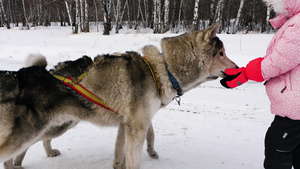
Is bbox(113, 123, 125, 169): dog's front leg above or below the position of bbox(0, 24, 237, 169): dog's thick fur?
below

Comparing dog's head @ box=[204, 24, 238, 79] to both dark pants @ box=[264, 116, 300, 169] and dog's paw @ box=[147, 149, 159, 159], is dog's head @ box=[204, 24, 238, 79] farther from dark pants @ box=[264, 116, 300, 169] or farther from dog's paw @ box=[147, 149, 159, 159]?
dog's paw @ box=[147, 149, 159, 159]

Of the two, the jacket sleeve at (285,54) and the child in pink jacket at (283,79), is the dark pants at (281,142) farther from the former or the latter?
the jacket sleeve at (285,54)

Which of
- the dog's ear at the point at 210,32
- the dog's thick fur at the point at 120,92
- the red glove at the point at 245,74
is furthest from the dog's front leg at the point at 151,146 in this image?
the dog's ear at the point at 210,32

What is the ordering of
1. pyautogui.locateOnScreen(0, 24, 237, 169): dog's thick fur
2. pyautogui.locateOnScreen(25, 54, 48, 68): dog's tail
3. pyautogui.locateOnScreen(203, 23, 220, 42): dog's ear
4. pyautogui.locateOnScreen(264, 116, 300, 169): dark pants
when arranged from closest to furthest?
pyautogui.locateOnScreen(264, 116, 300, 169): dark pants → pyautogui.locateOnScreen(0, 24, 237, 169): dog's thick fur → pyautogui.locateOnScreen(25, 54, 48, 68): dog's tail → pyautogui.locateOnScreen(203, 23, 220, 42): dog's ear

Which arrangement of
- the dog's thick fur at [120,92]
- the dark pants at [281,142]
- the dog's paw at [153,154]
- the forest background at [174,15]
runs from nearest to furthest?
the dark pants at [281,142] < the dog's thick fur at [120,92] < the dog's paw at [153,154] < the forest background at [174,15]

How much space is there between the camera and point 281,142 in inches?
78.9

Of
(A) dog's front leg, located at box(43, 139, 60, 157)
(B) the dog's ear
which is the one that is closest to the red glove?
(B) the dog's ear

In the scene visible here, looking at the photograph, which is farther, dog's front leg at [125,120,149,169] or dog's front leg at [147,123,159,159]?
dog's front leg at [147,123,159,159]

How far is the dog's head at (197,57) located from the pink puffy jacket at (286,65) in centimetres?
69

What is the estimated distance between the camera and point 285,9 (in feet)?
6.59

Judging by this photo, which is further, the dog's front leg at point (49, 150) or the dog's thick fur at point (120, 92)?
the dog's front leg at point (49, 150)

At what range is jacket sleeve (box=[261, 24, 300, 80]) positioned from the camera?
185 centimetres

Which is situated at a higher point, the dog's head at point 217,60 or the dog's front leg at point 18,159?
the dog's head at point 217,60

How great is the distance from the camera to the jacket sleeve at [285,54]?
1847 millimetres
